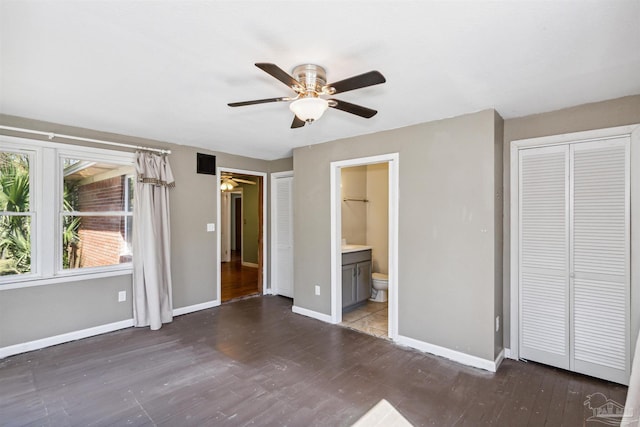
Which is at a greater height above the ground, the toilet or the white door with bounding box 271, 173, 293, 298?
the white door with bounding box 271, 173, 293, 298

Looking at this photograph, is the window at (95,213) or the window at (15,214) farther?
the window at (95,213)

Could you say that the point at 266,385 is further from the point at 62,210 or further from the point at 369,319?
the point at 62,210

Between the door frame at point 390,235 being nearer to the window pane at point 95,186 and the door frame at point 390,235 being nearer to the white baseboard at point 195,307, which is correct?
the white baseboard at point 195,307

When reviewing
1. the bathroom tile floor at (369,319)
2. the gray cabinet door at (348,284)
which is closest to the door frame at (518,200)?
the bathroom tile floor at (369,319)

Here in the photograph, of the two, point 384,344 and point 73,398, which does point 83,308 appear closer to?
point 73,398

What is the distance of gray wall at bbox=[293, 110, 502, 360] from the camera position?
2773mm

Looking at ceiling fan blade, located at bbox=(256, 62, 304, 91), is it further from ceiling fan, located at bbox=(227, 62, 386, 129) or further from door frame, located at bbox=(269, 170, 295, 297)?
door frame, located at bbox=(269, 170, 295, 297)

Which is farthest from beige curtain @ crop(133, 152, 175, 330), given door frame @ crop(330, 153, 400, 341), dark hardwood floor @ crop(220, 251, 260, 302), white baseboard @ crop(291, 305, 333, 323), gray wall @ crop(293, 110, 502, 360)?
gray wall @ crop(293, 110, 502, 360)

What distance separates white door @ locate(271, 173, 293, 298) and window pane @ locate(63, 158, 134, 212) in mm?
2153

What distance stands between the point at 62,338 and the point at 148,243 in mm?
1243

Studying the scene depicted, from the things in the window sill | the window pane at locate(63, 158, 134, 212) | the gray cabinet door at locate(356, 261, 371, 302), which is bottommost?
the gray cabinet door at locate(356, 261, 371, 302)

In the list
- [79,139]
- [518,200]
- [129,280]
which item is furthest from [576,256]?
[79,139]

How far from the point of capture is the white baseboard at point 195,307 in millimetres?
4172

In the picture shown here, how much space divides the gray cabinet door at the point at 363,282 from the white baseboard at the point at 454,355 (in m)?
1.20
